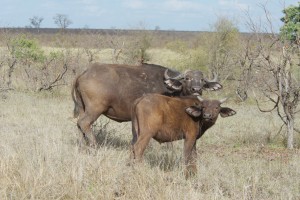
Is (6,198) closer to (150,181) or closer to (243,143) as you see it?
(150,181)

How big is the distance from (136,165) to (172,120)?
1205mm

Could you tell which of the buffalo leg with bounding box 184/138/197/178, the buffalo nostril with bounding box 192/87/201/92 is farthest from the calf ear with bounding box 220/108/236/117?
the buffalo nostril with bounding box 192/87/201/92

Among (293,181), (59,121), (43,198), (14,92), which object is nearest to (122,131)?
(59,121)

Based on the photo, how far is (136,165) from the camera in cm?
671

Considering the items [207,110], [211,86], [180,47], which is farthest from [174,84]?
[180,47]

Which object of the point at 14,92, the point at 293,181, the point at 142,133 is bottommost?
the point at 14,92

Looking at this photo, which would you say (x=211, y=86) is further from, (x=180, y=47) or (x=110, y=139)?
→ (x=180, y=47)

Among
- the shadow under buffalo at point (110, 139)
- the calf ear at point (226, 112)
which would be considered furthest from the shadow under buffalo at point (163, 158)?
the calf ear at point (226, 112)

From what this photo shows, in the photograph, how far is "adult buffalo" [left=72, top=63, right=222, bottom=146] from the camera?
30.5 ft

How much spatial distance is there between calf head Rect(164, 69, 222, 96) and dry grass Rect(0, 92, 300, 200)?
1125 millimetres

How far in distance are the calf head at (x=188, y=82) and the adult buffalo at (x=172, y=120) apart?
1.35 meters

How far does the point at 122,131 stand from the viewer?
11906 millimetres

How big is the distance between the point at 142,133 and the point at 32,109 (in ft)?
25.8

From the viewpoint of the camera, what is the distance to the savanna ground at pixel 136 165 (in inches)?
231
